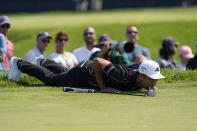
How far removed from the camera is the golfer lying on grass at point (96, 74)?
8.38 m

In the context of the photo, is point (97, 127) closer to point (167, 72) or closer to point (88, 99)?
point (88, 99)

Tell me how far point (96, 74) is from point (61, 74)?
88 cm

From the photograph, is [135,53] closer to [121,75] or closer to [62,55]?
[62,55]

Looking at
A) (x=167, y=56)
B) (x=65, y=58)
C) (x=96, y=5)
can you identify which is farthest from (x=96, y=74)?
(x=96, y=5)

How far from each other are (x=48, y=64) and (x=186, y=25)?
1452 cm

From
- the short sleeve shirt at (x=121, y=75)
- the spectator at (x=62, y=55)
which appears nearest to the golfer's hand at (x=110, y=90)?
the short sleeve shirt at (x=121, y=75)

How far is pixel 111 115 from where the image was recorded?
6.66 meters

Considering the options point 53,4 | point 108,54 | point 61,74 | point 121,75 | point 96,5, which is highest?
point 108,54

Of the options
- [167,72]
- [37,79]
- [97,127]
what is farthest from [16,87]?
[97,127]

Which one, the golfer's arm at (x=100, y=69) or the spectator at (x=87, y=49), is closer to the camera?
the golfer's arm at (x=100, y=69)

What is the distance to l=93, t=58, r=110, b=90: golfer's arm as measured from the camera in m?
8.48

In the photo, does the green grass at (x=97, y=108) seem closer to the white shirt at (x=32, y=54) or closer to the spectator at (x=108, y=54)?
the spectator at (x=108, y=54)

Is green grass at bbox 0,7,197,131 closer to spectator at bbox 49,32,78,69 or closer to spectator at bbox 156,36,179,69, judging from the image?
spectator at bbox 156,36,179,69

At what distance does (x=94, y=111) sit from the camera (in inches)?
273
